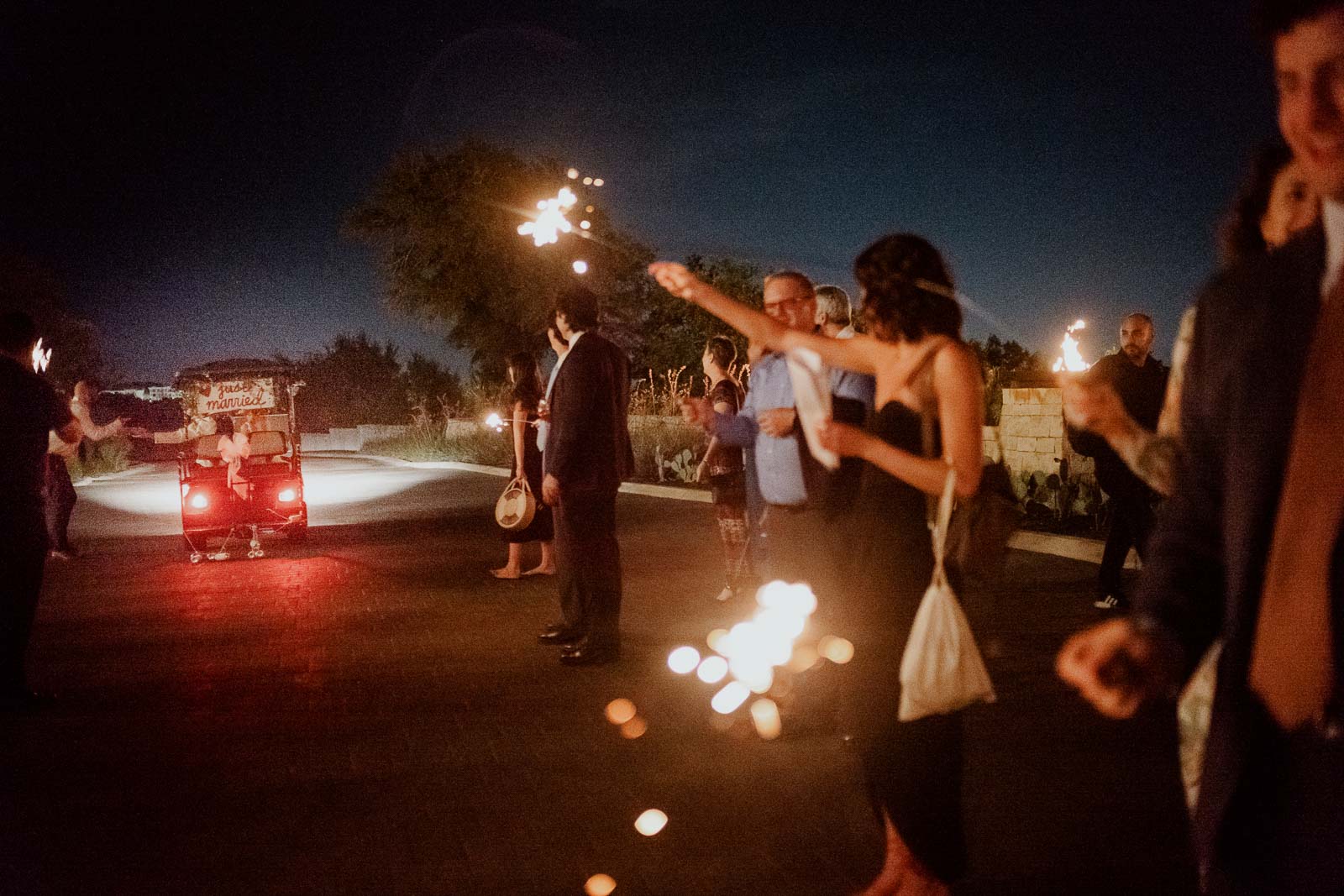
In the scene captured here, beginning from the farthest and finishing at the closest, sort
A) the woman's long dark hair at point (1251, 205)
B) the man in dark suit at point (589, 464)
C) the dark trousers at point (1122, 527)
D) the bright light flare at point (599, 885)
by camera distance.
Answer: the dark trousers at point (1122, 527), the man in dark suit at point (589, 464), the bright light flare at point (599, 885), the woman's long dark hair at point (1251, 205)

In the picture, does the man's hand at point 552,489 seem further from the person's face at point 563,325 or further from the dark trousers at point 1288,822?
the dark trousers at point 1288,822

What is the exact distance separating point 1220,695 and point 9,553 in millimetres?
6251

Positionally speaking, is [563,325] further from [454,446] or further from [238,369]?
[454,446]

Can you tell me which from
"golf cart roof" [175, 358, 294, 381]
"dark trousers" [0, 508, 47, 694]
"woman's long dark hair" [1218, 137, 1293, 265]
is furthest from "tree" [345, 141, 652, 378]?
"woman's long dark hair" [1218, 137, 1293, 265]

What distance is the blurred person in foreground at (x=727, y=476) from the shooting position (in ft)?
28.6

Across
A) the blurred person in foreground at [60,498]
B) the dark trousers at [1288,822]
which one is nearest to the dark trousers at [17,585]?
the blurred person in foreground at [60,498]

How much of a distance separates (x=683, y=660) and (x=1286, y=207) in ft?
17.4

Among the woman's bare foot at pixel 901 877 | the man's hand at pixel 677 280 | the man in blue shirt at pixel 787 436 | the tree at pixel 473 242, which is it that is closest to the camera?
the woman's bare foot at pixel 901 877

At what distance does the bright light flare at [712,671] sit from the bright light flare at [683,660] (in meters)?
0.07

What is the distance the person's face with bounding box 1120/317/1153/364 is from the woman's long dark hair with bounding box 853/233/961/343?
193 inches

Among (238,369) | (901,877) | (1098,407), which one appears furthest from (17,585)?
(238,369)

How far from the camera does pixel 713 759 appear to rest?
5.36 meters

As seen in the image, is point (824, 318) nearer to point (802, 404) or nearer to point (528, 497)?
point (802, 404)

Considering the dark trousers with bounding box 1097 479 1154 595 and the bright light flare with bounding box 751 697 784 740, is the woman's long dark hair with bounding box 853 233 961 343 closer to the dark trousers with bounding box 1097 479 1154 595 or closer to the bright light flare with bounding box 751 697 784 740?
the bright light flare with bounding box 751 697 784 740
